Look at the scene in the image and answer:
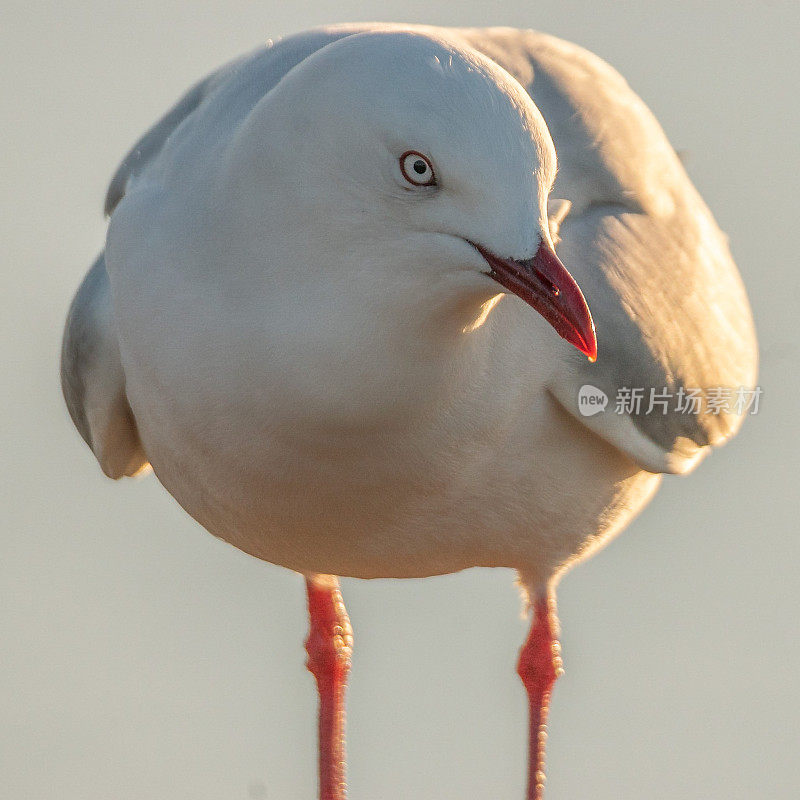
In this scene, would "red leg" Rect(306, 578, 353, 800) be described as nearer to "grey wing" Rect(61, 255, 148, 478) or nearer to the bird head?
"grey wing" Rect(61, 255, 148, 478)

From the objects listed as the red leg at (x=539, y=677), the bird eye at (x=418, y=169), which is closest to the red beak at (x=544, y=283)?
the bird eye at (x=418, y=169)

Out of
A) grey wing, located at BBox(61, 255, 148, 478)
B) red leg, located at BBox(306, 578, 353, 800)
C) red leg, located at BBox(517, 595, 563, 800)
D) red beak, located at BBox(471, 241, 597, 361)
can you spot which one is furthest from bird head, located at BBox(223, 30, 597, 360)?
red leg, located at BBox(306, 578, 353, 800)

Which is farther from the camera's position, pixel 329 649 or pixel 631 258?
pixel 329 649

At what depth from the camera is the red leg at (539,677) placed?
476 cm

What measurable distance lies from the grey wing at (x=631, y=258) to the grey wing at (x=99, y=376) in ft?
3.77

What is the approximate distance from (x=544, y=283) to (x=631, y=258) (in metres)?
1.37

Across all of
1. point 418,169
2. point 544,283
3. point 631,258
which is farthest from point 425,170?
point 631,258

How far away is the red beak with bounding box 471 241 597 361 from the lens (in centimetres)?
281

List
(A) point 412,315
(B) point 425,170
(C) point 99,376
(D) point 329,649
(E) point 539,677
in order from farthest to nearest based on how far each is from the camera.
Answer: (D) point 329,649, (E) point 539,677, (C) point 99,376, (A) point 412,315, (B) point 425,170

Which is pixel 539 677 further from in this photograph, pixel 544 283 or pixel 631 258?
pixel 544 283

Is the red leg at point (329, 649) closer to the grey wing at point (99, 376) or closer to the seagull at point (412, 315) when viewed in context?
the seagull at point (412, 315)

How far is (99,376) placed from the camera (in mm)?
4125

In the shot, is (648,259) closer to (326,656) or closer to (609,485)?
(609,485)

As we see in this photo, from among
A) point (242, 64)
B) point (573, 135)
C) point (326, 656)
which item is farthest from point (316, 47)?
point (326, 656)
